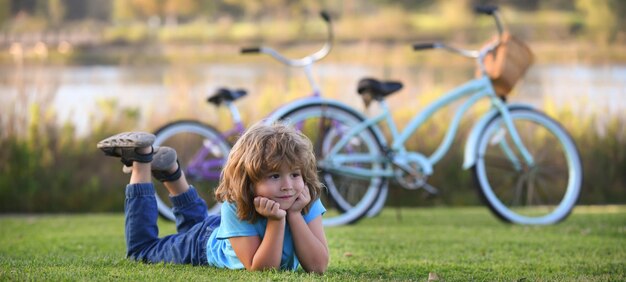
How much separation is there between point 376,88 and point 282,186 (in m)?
2.89

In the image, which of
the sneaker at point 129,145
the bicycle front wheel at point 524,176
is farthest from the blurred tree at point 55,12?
the sneaker at point 129,145

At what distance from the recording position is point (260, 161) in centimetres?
361

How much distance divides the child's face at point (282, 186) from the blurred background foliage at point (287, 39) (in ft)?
16.4

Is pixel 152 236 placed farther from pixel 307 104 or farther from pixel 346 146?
pixel 346 146

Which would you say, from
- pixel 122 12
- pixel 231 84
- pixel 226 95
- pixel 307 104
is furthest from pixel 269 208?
pixel 122 12

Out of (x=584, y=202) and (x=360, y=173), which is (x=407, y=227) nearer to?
(x=360, y=173)

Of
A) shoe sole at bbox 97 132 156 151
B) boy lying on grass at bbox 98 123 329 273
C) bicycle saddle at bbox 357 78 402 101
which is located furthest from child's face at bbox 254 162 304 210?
bicycle saddle at bbox 357 78 402 101

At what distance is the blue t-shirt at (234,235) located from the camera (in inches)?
147

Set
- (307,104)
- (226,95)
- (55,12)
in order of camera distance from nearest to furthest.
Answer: (307,104) < (226,95) < (55,12)

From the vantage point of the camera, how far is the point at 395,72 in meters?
9.41

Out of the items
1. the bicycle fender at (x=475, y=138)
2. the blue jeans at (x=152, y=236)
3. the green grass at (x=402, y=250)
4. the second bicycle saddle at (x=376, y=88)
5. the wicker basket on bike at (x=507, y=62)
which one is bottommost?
the green grass at (x=402, y=250)

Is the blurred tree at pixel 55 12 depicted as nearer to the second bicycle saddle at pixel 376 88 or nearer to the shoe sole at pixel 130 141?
the second bicycle saddle at pixel 376 88

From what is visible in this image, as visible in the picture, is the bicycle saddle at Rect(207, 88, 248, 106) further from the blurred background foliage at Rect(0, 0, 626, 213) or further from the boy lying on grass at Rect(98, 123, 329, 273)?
the boy lying on grass at Rect(98, 123, 329, 273)

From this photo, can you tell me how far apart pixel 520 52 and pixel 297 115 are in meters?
1.50
